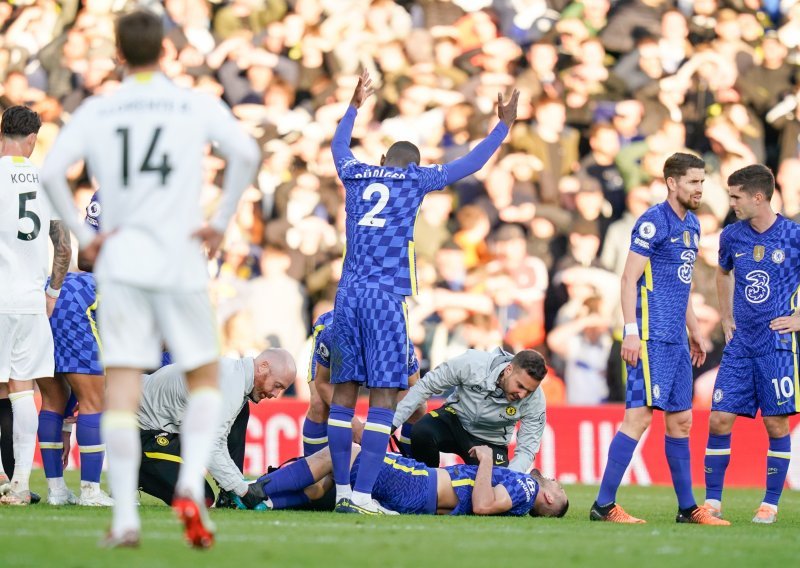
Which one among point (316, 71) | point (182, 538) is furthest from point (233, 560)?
point (316, 71)

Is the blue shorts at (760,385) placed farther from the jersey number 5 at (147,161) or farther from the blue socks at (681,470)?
the jersey number 5 at (147,161)

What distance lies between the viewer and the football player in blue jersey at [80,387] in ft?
29.2

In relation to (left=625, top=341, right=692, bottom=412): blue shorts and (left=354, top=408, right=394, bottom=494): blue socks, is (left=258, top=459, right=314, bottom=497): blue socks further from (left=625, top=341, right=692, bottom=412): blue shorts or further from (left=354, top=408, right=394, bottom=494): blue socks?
(left=625, top=341, right=692, bottom=412): blue shorts

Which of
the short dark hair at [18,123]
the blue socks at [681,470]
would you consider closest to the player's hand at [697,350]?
the blue socks at [681,470]

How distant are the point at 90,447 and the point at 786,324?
4.76 m

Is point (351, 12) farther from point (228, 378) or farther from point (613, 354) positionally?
point (228, 378)

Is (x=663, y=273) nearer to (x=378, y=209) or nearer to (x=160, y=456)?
(x=378, y=209)

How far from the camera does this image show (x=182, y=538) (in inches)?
251

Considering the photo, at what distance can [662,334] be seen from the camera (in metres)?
8.92

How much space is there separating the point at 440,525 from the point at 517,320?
6470mm

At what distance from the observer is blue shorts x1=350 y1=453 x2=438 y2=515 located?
895 cm

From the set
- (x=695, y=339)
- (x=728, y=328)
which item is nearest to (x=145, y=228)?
(x=695, y=339)

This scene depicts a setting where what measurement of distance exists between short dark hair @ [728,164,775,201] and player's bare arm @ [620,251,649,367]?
98 centimetres

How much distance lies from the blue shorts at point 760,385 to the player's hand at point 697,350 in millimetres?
194
